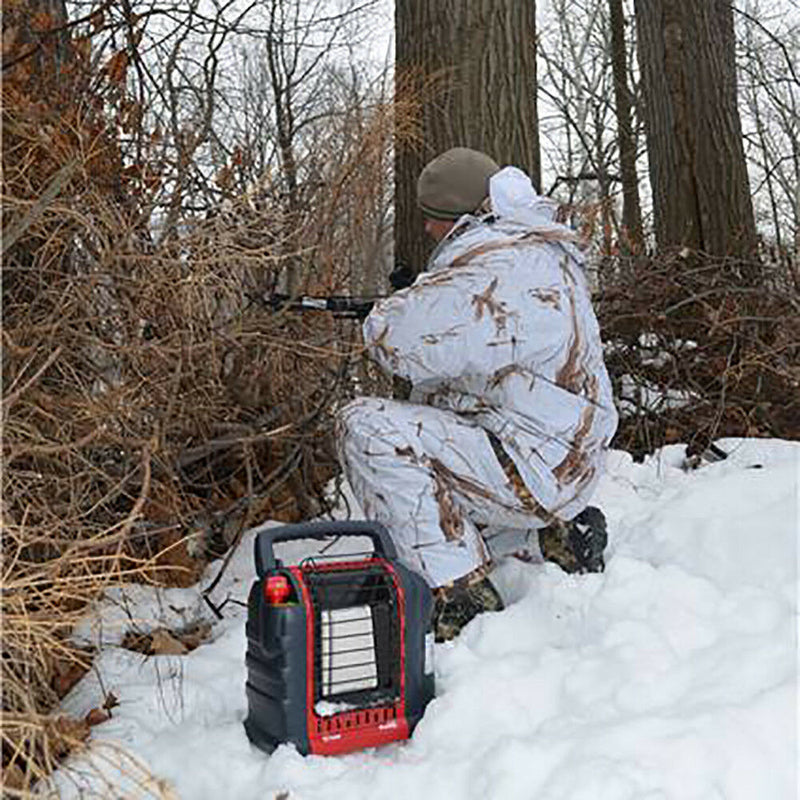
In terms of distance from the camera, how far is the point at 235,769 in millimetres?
2248

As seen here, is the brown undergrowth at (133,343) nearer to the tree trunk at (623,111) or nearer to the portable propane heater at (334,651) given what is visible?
the portable propane heater at (334,651)

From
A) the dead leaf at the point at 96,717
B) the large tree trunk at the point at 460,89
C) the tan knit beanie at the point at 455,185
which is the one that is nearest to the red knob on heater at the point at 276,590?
the dead leaf at the point at 96,717

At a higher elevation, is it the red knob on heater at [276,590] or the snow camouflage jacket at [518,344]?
the snow camouflage jacket at [518,344]

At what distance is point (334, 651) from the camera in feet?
7.75

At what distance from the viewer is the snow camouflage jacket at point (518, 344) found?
9.46ft

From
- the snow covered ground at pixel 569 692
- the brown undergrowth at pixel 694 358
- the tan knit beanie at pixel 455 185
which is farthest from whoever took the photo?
the brown undergrowth at pixel 694 358

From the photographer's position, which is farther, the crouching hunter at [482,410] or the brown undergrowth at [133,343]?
the crouching hunter at [482,410]

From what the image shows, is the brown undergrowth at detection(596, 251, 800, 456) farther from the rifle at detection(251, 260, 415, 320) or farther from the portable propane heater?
the portable propane heater

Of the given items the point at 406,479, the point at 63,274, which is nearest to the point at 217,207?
the point at 63,274

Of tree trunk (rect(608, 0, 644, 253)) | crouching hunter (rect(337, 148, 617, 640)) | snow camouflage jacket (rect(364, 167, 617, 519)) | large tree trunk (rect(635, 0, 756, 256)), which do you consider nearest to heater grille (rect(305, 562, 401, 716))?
crouching hunter (rect(337, 148, 617, 640))

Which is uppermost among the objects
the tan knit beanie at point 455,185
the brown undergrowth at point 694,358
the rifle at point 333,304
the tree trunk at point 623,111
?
the tree trunk at point 623,111

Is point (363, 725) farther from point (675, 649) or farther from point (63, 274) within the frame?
point (63, 274)

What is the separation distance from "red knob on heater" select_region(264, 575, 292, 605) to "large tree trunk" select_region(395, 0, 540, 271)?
202cm

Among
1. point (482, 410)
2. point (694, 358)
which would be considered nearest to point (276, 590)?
point (482, 410)
